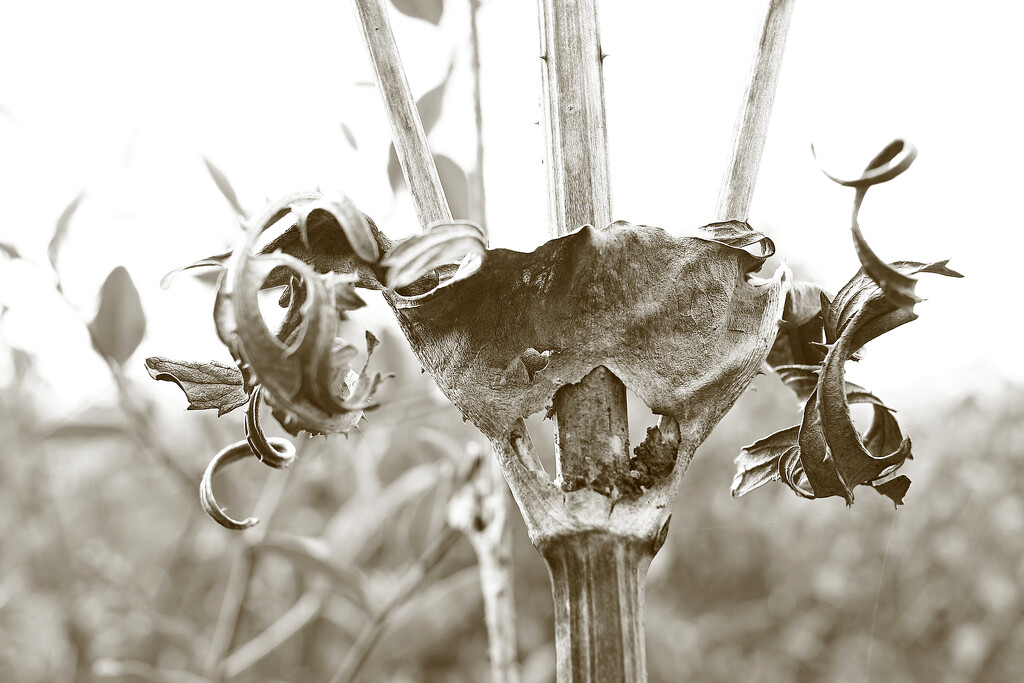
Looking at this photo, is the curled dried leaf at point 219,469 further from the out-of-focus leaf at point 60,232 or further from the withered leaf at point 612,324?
the out-of-focus leaf at point 60,232

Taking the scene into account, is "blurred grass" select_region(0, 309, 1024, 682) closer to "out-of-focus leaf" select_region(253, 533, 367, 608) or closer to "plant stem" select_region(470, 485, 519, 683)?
"out-of-focus leaf" select_region(253, 533, 367, 608)

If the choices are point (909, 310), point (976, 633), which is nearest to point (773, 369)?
point (909, 310)

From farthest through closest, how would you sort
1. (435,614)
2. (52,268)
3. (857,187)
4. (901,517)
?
(901,517), (435,614), (52,268), (857,187)

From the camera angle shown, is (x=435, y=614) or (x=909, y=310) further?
(x=435, y=614)

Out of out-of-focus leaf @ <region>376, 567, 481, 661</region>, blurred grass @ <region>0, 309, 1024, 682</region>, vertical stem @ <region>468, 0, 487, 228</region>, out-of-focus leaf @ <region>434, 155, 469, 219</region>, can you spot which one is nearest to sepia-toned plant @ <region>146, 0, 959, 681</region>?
Answer: vertical stem @ <region>468, 0, 487, 228</region>

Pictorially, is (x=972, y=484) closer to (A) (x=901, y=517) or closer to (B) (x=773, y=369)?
(A) (x=901, y=517)

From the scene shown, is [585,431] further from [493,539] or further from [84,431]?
[84,431]

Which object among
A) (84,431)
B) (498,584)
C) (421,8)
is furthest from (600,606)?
(84,431)
